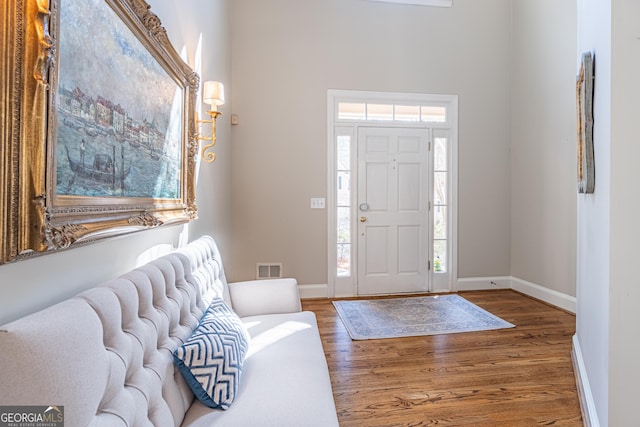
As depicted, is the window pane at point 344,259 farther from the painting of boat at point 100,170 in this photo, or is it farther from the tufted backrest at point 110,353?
the painting of boat at point 100,170

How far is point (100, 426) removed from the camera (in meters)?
0.67

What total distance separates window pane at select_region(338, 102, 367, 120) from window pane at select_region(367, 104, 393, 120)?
0.07 m

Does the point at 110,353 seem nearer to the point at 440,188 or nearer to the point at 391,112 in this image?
the point at 391,112

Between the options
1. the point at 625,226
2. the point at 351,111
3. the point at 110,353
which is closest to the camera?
the point at 110,353

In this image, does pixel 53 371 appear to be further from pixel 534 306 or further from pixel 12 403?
pixel 534 306

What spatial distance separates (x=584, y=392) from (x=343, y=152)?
2.90 meters

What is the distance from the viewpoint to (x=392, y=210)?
3793 mm

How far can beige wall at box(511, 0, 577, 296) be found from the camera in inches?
124

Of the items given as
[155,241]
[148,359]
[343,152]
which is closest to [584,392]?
[148,359]

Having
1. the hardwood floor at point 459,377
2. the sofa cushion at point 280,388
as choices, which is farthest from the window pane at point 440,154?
the sofa cushion at point 280,388

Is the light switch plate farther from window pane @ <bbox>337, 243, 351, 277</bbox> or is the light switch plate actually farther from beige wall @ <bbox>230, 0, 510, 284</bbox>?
window pane @ <bbox>337, 243, 351, 277</bbox>

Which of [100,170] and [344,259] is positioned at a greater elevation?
[100,170]

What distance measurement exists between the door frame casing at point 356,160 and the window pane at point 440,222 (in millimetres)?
60

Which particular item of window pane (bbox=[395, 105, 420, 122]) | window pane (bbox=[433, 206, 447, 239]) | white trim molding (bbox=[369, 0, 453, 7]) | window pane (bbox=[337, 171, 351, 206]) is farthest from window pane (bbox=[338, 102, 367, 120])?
window pane (bbox=[433, 206, 447, 239])
